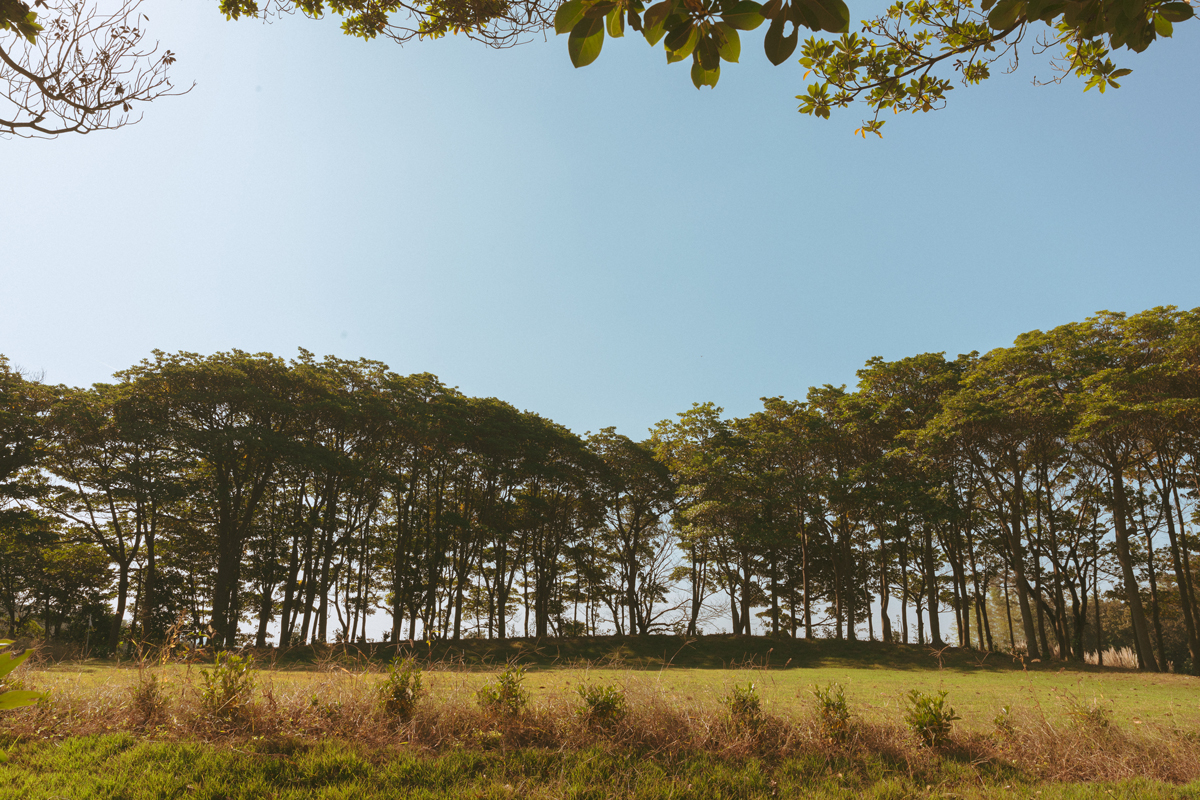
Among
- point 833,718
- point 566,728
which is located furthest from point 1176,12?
point 566,728

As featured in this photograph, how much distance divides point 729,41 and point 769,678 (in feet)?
40.3

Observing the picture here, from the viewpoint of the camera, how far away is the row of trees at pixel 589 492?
1952 cm

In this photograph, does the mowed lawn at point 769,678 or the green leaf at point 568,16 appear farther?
the mowed lawn at point 769,678

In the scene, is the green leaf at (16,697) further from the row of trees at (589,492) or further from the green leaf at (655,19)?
the row of trees at (589,492)

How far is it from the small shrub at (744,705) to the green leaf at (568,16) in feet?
22.2

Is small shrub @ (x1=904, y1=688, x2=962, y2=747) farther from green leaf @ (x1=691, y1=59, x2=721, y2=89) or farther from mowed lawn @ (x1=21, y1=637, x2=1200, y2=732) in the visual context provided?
green leaf @ (x1=691, y1=59, x2=721, y2=89)

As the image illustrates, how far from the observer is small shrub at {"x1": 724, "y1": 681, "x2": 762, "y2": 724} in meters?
6.41

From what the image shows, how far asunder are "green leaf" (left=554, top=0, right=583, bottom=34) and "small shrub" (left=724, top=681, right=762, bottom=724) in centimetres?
676

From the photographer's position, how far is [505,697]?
6.39 metres

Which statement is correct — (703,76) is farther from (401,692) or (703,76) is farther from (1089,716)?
(1089,716)

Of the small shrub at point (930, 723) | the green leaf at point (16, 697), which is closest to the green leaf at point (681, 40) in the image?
the green leaf at point (16, 697)

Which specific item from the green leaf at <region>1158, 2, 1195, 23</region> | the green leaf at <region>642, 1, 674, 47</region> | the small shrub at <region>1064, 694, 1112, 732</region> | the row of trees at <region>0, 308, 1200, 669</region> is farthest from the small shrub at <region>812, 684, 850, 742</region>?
the row of trees at <region>0, 308, 1200, 669</region>

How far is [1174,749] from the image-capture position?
21.0 feet

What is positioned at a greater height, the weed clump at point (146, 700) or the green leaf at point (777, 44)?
the green leaf at point (777, 44)
